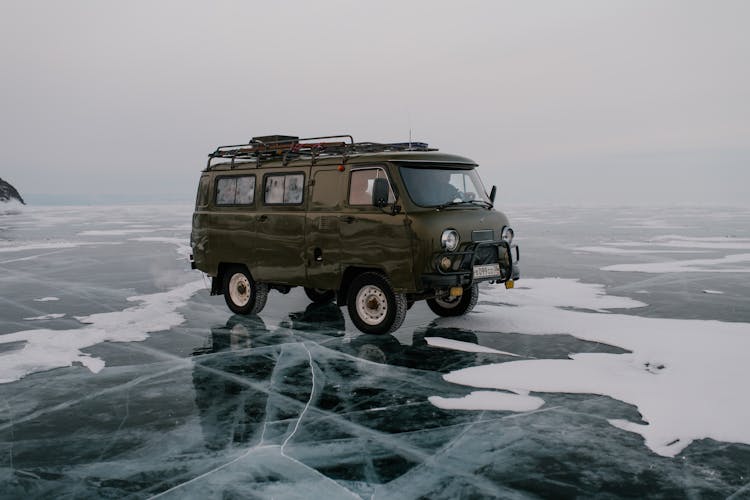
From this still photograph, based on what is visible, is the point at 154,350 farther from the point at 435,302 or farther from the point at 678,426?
the point at 678,426

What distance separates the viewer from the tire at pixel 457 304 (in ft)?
35.0

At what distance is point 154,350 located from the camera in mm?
8734

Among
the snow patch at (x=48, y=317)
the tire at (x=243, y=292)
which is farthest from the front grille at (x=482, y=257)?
the snow patch at (x=48, y=317)

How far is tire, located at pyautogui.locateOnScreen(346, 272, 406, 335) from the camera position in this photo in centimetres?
913

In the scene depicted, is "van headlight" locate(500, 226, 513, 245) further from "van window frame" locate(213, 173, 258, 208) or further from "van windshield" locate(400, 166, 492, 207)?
"van window frame" locate(213, 173, 258, 208)

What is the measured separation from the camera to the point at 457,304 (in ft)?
35.6

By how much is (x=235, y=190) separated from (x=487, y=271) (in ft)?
16.2

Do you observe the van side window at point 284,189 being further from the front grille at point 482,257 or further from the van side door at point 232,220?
the front grille at point 482,257

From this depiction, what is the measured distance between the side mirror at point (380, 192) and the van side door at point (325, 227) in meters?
0.87

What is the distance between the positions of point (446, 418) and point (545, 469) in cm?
135

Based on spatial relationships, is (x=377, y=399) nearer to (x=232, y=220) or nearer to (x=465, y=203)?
(x=465, y=203)

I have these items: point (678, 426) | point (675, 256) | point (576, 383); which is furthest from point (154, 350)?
point (675, 256)

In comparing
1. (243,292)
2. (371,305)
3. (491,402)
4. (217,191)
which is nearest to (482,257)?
(371,305)

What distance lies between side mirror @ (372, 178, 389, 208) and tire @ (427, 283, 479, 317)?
267 cm
